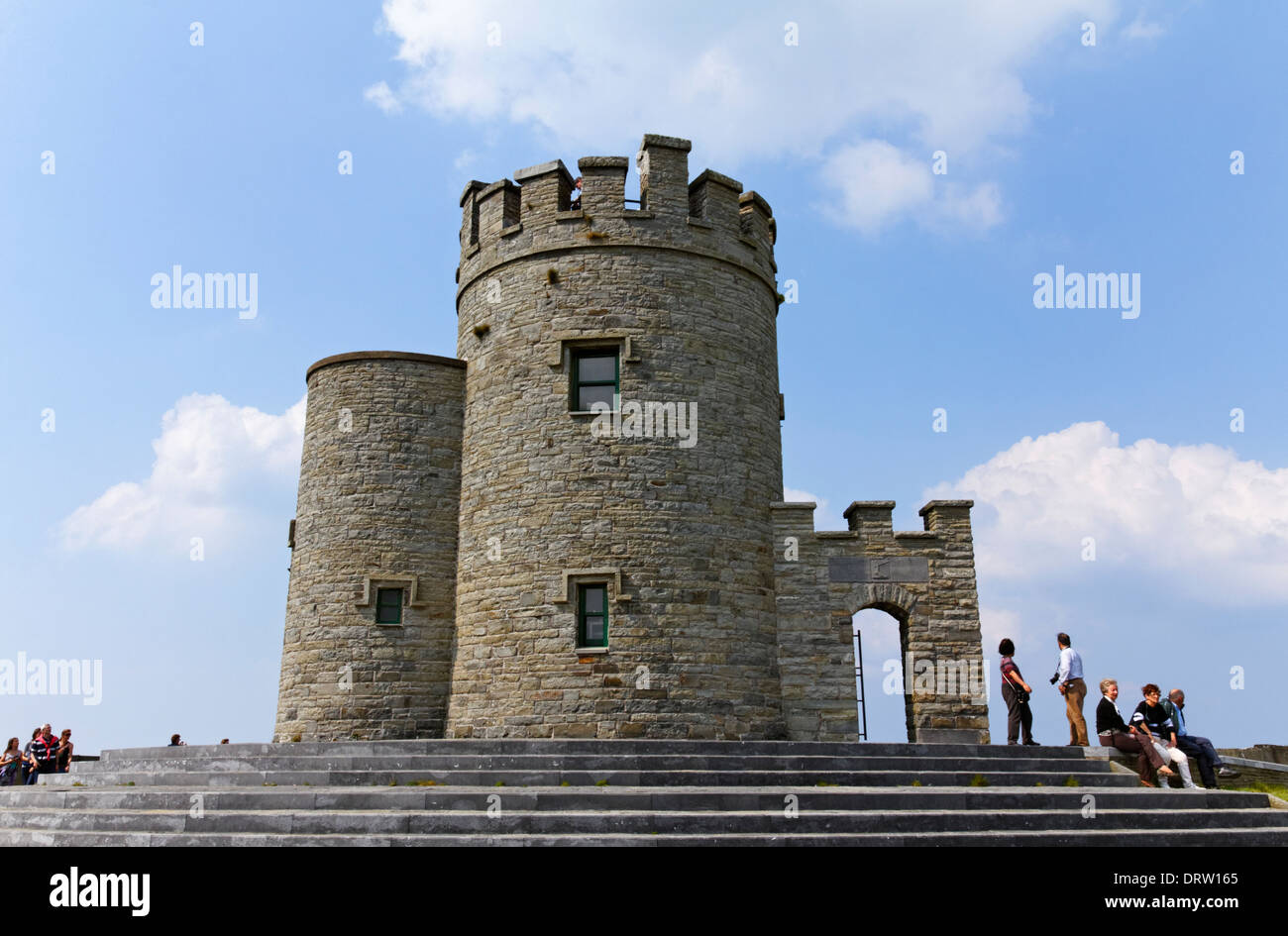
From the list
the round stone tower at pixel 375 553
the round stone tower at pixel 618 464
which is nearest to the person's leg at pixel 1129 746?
the round stone tower at pixel 618 464

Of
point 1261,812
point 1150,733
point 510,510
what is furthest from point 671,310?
point 1261,812

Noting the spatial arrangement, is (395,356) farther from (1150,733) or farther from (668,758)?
(1150,733)

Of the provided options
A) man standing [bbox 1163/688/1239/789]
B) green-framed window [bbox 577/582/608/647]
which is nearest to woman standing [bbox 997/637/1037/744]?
man standing [bbox 1163/688/1239/789]

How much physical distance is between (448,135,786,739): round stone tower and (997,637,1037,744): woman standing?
3.56m

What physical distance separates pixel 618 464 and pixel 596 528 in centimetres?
115

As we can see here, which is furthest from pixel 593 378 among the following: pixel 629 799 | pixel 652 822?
pixel 652 822

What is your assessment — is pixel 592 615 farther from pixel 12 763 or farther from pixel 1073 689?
pixel 12 763

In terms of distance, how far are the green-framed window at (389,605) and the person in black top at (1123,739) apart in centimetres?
1114

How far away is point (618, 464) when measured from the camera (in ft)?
48.6

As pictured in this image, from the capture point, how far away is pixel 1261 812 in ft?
32.2

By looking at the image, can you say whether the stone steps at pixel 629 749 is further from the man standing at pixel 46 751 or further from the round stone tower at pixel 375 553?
the man standing at pixel 46 751
